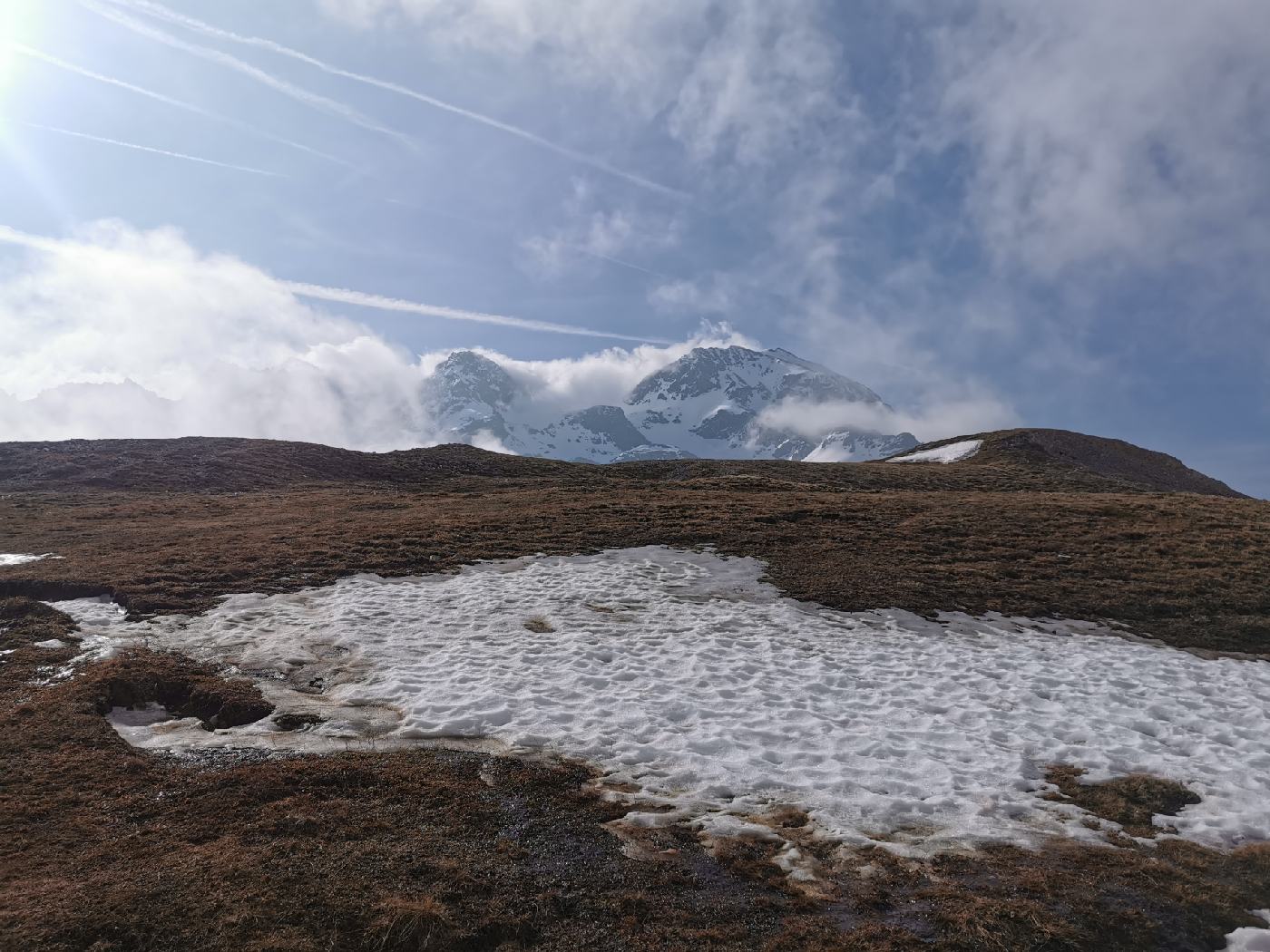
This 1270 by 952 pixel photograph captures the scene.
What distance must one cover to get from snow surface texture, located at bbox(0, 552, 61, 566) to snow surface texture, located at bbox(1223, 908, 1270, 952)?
2662cm

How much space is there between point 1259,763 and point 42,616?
76.1 feet

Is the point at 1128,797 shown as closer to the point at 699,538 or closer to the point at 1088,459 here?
the point at 699,538

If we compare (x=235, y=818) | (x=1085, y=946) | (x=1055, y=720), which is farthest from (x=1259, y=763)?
(x=235, y=818)

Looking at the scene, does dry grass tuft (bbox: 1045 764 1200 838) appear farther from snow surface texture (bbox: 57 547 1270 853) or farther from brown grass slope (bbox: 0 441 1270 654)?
brown grass slope (bbox: 0 441 1270 654)

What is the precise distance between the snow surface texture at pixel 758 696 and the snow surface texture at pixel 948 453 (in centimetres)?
4861

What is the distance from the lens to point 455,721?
11.6 metres

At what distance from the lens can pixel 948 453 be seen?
216 ft

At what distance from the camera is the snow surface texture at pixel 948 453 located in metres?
63.4

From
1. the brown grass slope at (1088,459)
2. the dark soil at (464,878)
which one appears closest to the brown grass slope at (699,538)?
the dark soil at (464,878)

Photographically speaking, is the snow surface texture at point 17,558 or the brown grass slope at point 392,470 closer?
the snow surface texture at point 17,558

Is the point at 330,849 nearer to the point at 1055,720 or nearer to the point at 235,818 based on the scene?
the point at 235,818

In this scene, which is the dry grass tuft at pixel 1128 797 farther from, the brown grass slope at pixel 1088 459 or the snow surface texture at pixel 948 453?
the snow surface texture at pixel 948 453

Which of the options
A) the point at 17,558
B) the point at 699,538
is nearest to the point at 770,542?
the point at 699,538

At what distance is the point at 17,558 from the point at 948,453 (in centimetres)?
6541
